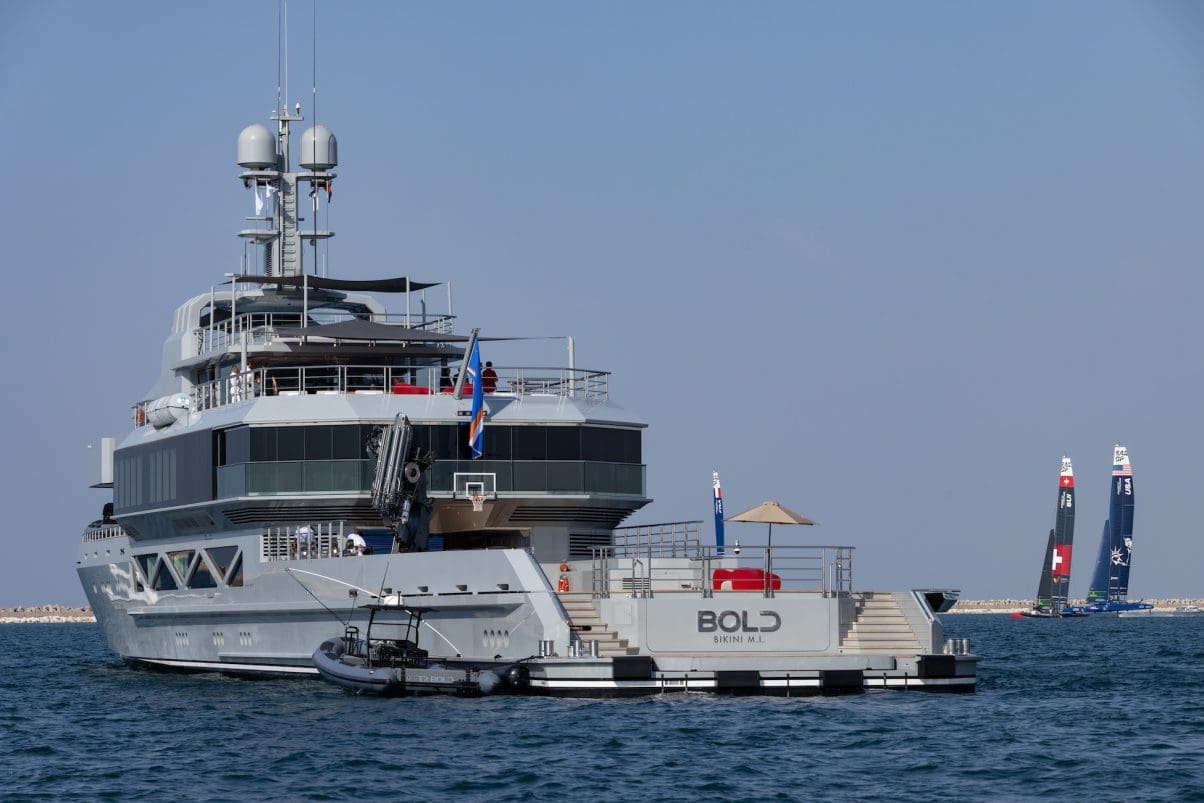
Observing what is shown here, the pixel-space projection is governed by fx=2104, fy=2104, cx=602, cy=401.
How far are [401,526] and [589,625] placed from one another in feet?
14.6

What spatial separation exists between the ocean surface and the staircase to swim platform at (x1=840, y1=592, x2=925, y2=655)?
90 cm

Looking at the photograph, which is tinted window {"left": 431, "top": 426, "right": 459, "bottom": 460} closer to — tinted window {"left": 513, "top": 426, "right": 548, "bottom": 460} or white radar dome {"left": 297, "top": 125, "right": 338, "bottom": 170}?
tinted window {"left": 513, "top": 426, "right": 548, "bottom": 460}

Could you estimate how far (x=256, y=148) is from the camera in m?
44.9

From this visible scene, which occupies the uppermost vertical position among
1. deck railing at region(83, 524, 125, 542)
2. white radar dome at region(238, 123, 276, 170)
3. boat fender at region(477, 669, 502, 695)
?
white radar dome at region(238, 123, 276, 170)

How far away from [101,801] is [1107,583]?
4266 inches

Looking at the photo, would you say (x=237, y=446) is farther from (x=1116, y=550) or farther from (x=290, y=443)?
(x=1116, y=550)

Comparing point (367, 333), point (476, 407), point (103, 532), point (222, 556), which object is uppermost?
point (367, 333)

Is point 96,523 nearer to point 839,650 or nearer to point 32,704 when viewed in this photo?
point 32,704

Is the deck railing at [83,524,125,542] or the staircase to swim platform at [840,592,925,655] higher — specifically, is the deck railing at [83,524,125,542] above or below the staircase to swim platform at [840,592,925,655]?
Result: above

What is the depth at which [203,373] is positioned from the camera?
41969mm

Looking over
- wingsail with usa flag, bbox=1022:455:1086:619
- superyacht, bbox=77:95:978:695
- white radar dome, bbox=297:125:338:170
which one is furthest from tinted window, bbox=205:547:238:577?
wingsail with usa flag, bbox=1022:455:1086:619

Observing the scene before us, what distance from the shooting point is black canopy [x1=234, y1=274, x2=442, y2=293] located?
41344mm

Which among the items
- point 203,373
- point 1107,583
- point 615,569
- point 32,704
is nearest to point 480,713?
point 615,569

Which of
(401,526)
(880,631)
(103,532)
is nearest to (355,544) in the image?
(401,526)
